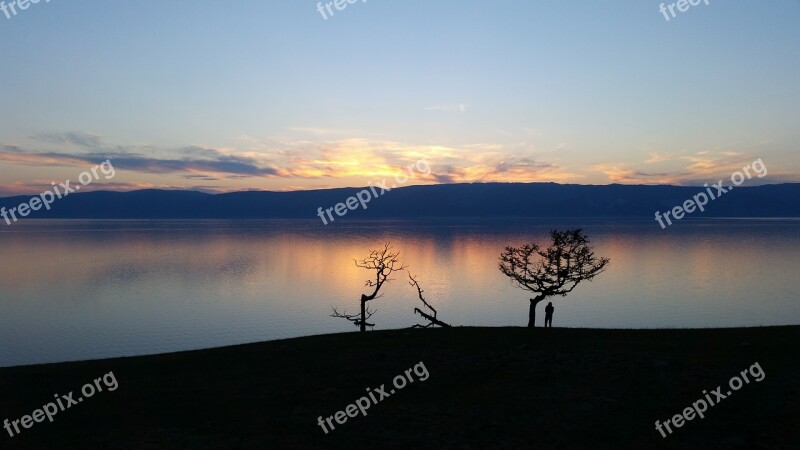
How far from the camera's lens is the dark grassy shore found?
19.9 metres

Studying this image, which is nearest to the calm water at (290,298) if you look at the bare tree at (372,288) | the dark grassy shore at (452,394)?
the bare tree at (372,288)

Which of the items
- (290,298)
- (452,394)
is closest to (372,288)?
(290,298)

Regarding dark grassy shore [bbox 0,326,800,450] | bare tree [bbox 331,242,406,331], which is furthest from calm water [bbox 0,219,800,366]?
dark grassy shore [bbox 0,326,800,450]

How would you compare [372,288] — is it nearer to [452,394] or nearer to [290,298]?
[290,298]

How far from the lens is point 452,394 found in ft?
79.9

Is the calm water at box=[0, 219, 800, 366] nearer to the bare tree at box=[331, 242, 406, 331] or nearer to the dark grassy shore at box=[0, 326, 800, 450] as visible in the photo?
the bare tree at box=[331, 242, 406, 331]

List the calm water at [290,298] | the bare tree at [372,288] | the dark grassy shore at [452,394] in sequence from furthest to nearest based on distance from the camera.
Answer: the calm water at [290,298] → the bare tree at [372,288] → the dark grassy shore at [452,394]

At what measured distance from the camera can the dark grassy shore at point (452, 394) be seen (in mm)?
19906

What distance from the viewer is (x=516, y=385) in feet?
80.3

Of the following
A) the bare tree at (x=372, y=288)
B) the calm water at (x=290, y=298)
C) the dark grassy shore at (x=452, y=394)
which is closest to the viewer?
the dark grassy shore at (x=452, y=394)

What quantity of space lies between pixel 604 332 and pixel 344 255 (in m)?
126

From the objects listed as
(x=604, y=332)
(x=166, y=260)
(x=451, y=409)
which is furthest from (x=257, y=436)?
(x=166, y=260)

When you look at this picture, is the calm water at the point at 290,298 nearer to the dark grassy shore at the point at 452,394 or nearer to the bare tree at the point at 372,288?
the bare tree at the point at 372,288

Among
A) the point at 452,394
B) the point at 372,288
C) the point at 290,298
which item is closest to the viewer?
the point at 452,394
